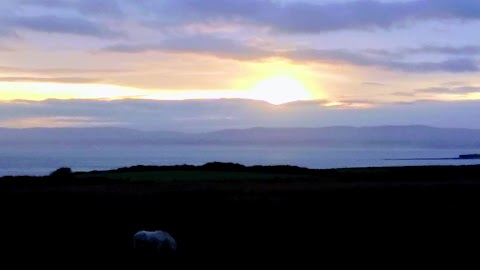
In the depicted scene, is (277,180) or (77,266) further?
(277,180)

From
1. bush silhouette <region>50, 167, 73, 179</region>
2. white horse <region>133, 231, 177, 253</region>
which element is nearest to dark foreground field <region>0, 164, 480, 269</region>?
bush silhouette <region>50, 167, 73, 179</region>

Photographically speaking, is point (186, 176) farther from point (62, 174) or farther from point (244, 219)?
point (244, 219)

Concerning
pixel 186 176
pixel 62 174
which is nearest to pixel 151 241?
pixel 186 176

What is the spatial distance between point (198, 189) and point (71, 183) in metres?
8.23

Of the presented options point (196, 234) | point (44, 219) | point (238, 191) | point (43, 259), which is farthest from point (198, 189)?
point (43, 259)

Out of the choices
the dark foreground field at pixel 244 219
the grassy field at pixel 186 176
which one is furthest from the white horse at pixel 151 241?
the grassy field at pixel 186 176

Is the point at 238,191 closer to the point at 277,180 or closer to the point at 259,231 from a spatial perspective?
the point at 277,180

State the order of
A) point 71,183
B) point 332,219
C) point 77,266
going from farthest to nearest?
point 71,183, point 332,219, point 77,266

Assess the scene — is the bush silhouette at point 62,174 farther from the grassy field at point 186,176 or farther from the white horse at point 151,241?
the white horse at point 151,241

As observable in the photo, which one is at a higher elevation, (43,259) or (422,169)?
(422,169)

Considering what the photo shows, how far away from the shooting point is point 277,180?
1836 inches

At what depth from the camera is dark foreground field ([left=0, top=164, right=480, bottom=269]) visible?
2191 cm

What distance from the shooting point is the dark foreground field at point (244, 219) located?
21.9 meters

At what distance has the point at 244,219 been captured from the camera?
2972 cm
